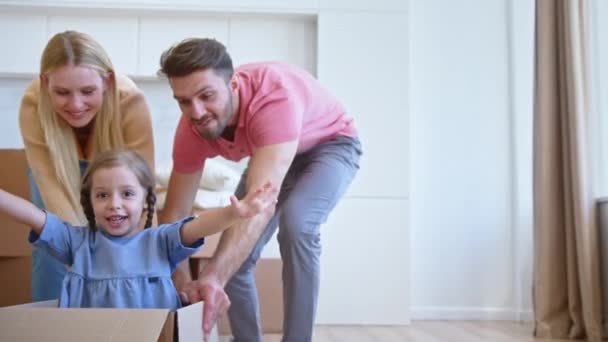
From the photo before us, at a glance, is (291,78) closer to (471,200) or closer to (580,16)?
(580,16)

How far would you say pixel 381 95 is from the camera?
3.40 m

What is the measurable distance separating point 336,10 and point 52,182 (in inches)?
76.6

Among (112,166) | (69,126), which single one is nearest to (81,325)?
(112,166)

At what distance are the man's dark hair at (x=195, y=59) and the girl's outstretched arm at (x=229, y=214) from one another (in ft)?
1.13

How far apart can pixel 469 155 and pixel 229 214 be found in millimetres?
2382

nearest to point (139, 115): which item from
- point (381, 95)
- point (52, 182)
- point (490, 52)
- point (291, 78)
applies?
point (52, 182)

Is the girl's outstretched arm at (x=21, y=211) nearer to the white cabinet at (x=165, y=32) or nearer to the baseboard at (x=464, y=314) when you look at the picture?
the white cabinet at (x=165, y=32)

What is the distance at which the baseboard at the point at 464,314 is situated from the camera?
3529 millimetres

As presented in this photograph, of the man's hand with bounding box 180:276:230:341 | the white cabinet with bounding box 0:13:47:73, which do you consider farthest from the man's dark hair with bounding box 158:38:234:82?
the white cabinet with bounding box 0:13:47:73

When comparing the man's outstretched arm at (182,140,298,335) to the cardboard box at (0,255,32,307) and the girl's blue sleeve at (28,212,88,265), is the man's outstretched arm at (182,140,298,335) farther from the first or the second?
the cardboard box at (0,255,32,307)

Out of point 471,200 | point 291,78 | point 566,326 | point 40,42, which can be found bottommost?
point 566,326

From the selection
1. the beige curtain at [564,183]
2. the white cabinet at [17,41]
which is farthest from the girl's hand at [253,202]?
the white cabinet at [17,41]

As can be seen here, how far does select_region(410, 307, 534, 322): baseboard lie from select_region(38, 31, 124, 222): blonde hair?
2136 mm

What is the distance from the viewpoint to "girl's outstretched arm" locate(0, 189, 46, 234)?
4.75ft
